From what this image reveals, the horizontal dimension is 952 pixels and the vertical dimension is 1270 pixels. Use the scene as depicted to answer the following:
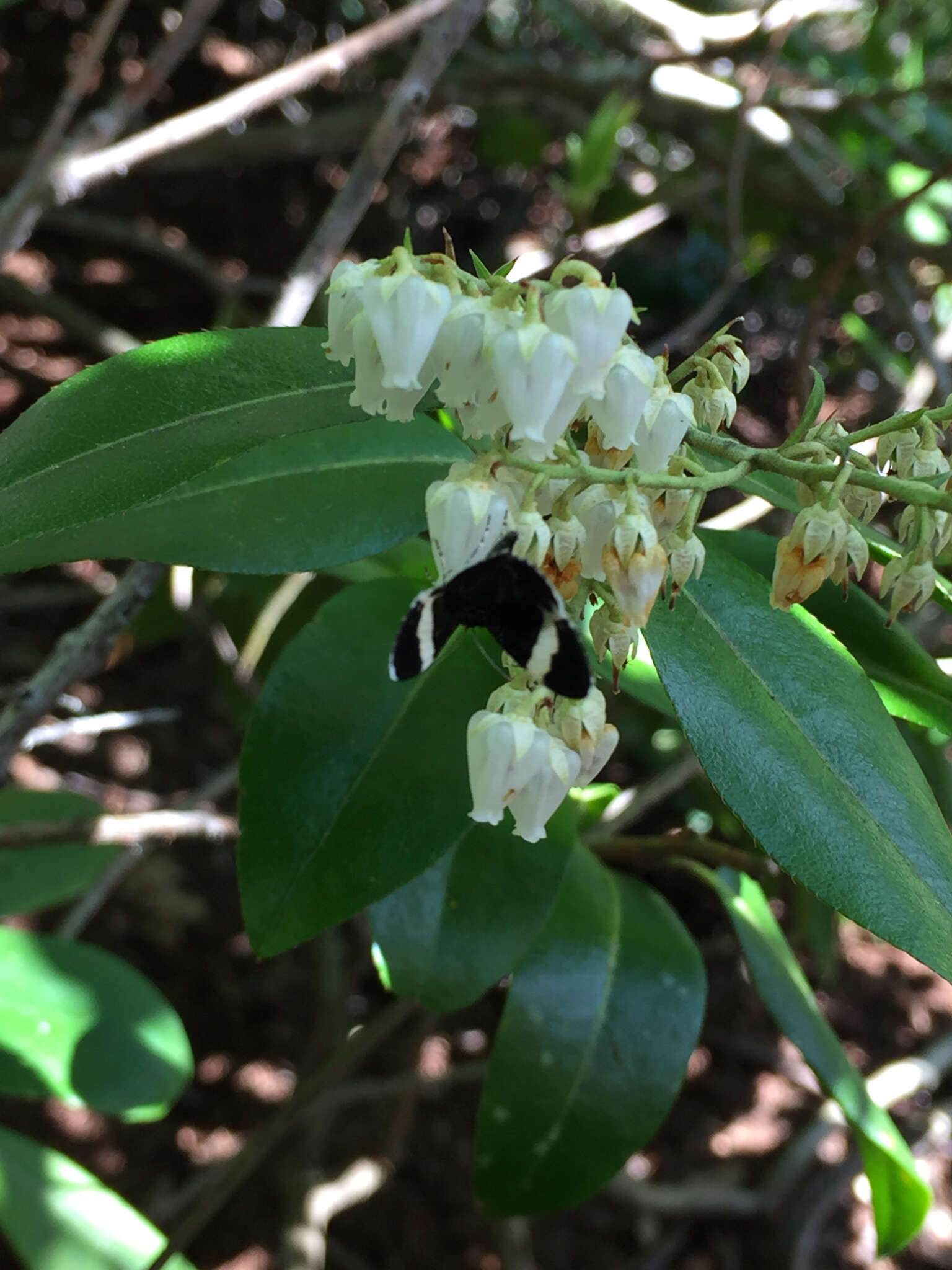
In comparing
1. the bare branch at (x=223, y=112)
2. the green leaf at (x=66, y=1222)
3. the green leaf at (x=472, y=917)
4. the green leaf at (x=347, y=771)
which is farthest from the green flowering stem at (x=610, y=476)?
the green leaf at (x=66, y=1222)

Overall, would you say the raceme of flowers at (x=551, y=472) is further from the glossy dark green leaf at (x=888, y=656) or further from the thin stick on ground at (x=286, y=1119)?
the thin stick on ground at (x=286, y=1119)

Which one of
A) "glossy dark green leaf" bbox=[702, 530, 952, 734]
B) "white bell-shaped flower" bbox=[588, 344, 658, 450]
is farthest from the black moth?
"glossy dark green leaf" bbox=[702, 530, 952, 734]

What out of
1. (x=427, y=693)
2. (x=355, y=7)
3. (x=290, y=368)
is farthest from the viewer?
(x=355, y=7)

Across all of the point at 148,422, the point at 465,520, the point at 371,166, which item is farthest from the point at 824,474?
the point at 371,166

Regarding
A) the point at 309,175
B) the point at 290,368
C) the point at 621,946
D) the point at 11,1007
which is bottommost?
the point at 11,1007

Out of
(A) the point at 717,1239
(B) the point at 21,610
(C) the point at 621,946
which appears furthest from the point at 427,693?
(B) the point at 21,610

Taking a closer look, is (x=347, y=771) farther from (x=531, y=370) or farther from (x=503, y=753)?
(x=531, y=370)

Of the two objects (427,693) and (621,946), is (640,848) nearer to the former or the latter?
(621,946)
